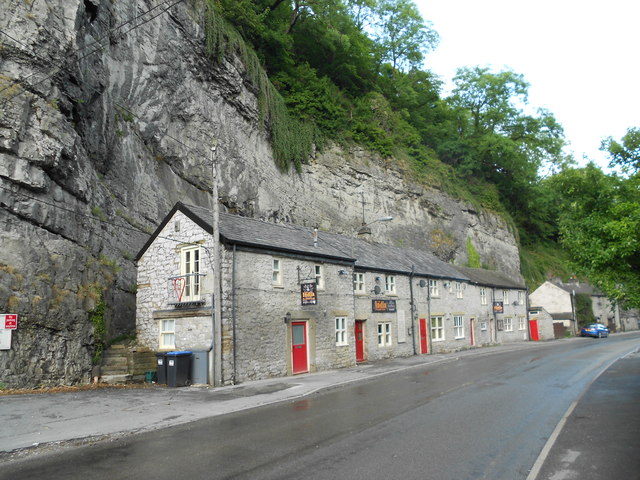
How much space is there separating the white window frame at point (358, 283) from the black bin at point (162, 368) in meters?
10.3

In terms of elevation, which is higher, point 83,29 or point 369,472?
point 83,29

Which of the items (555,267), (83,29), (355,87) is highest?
(355,87)

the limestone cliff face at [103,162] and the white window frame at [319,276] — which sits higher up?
the limestone cliff face at [103,162]

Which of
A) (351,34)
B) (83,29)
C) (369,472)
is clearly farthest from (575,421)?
(351,34)

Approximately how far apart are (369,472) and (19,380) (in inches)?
500

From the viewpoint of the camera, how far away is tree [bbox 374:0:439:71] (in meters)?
50.5

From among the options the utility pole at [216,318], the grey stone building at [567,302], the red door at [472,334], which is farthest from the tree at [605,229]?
the grey stone building at [567,302]

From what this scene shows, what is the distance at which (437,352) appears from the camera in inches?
1148

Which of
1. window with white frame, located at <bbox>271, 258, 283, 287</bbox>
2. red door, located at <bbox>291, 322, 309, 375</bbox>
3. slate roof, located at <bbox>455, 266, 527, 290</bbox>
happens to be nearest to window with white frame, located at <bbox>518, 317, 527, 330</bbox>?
slate roof, located at <bbox>455, 266, 527, 290</bbox>

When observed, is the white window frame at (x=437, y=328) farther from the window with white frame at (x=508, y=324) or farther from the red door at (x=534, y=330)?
the red door at (x=534, y=330)

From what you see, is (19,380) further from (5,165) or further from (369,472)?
(369,472)

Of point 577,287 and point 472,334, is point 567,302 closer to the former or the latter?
point 577,287

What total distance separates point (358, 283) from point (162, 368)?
1089 centimetres

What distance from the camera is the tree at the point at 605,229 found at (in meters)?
12.5
